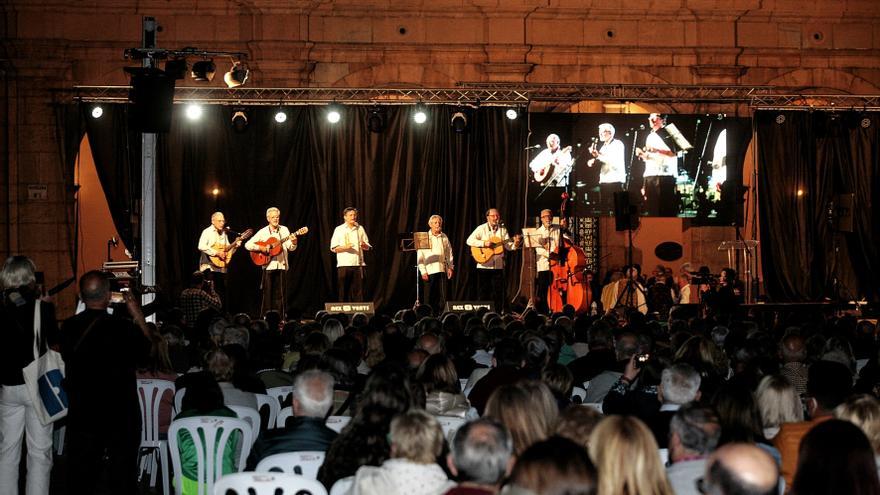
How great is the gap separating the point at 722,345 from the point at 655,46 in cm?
1176

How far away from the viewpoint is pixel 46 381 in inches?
252

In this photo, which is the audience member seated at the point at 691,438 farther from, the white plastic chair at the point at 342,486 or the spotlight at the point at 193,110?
the spotlight at the point at 193,110

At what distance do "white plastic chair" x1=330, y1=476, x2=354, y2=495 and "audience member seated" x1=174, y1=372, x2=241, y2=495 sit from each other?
152 centimetres

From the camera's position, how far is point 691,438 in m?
4.71

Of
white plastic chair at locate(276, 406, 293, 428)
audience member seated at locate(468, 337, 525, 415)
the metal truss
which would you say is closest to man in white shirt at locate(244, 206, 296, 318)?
the metal truss

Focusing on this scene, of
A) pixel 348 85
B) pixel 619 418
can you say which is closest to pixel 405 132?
pixel 348 85

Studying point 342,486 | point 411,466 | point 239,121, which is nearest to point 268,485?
point 342,486

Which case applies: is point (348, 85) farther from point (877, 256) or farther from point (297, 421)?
point (297, 421)

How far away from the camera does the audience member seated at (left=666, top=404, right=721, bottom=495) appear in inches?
182

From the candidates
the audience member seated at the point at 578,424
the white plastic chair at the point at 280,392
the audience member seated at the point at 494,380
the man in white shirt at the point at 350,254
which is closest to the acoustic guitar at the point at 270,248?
the man in white shirt at the point at 350,254

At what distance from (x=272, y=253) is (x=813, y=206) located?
9429 millimetres

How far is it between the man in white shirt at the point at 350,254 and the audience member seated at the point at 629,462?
15201mm

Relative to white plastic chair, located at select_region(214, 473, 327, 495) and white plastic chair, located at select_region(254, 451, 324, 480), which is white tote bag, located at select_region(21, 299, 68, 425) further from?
white plastic chair, located at select_region(214, 473, 327, 495)

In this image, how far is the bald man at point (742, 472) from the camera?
3.42 metres
